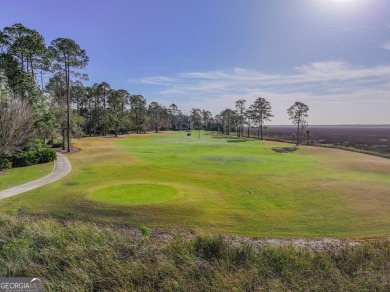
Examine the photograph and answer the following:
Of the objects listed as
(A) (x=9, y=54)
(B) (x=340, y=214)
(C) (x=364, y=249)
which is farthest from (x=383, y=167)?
(A) (x=9, y=54)

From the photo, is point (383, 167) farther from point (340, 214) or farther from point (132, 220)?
point (132, 220)

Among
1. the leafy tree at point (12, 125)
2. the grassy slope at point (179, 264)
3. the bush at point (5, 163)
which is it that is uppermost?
the leafy tree at point (12, 125)

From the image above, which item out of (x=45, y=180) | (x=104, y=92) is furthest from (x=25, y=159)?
(x=104, y=92)

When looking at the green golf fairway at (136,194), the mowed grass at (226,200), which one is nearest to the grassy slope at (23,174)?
the mowed grass at (226,200)

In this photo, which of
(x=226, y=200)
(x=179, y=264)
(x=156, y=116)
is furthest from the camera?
(x=156, y=116)

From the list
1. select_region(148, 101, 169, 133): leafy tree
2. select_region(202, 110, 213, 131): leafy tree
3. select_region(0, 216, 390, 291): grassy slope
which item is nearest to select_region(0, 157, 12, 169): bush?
select_region(0, 216, 390, 291): grassy slope

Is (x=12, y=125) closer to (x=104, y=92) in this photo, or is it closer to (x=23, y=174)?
(x=23, y=174)

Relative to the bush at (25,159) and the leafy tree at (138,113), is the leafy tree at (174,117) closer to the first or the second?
the leafy tree at (138,113)

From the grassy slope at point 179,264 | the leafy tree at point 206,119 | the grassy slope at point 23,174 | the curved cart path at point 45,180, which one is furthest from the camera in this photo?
the leafy tree at point 206,119

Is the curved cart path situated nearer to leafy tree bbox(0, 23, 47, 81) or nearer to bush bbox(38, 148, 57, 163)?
bush bbox(38, 148, 57, 163)
